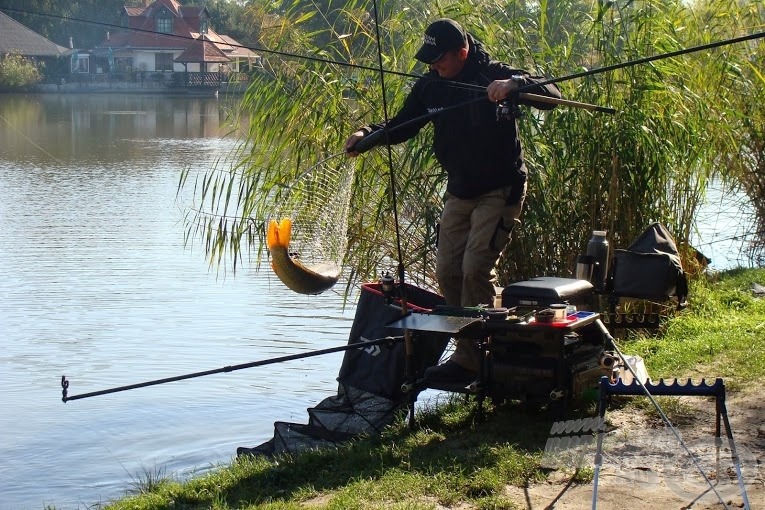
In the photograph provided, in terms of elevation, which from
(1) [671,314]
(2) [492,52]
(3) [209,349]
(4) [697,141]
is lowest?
(3) [209,349]

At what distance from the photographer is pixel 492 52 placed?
716 centimetres

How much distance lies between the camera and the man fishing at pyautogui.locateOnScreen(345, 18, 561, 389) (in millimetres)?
5109

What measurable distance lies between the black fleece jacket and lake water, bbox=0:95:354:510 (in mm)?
2022

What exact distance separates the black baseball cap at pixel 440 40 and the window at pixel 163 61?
64.2m

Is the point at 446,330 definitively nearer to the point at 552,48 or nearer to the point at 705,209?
the point at 552,48

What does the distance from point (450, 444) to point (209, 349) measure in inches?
165

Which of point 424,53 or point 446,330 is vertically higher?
point 424,53

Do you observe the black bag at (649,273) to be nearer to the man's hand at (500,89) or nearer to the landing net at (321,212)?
the man's hand at (500,89)

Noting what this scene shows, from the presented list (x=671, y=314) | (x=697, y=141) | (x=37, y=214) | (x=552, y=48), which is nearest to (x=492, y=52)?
(x=552, y=48)

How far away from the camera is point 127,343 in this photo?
8.94m

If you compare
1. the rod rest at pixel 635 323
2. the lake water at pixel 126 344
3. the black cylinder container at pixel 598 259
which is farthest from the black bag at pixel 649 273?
the lake water at pixel 126 344

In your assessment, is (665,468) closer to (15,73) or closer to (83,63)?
(15,73)

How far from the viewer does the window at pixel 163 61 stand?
67.8m

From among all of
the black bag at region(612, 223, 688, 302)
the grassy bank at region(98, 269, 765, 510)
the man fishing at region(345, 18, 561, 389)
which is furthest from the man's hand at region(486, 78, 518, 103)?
the grassy bank at region(98, 269, 765, 510)
